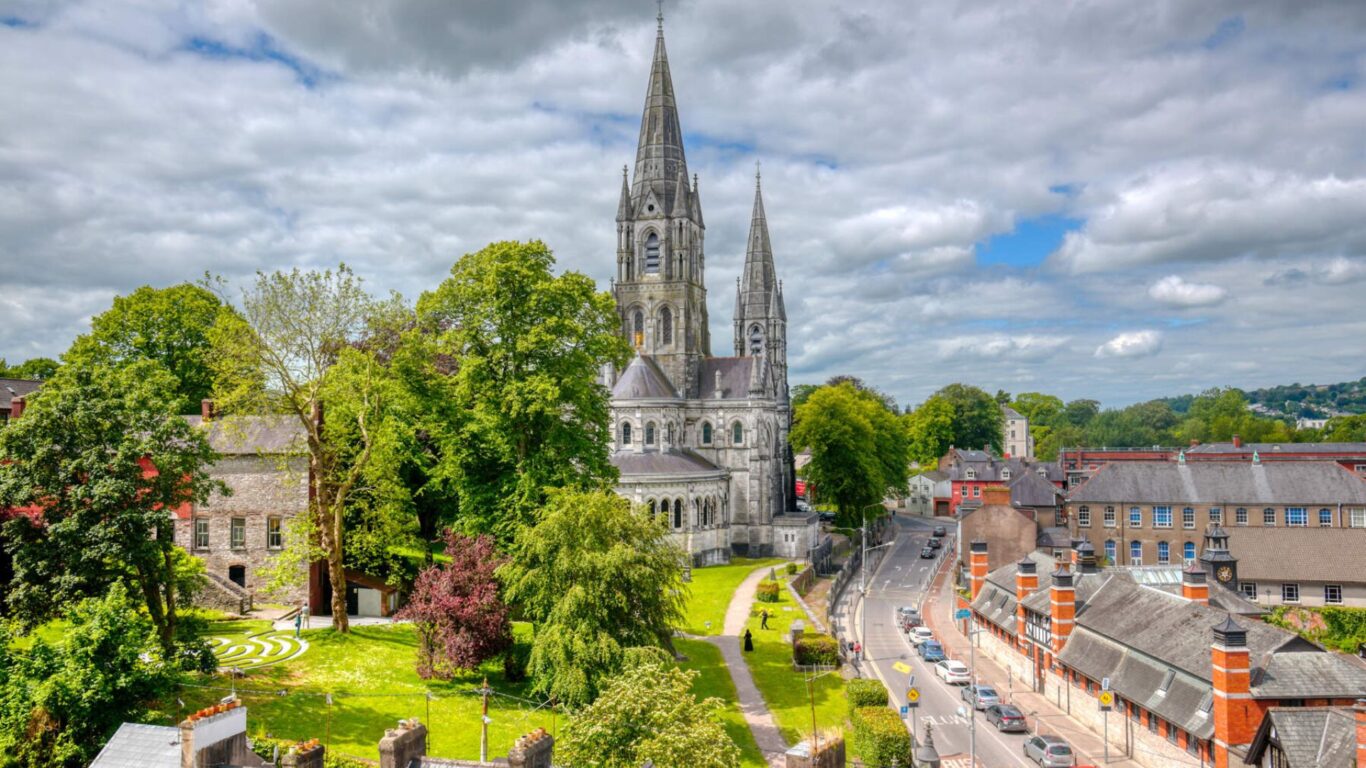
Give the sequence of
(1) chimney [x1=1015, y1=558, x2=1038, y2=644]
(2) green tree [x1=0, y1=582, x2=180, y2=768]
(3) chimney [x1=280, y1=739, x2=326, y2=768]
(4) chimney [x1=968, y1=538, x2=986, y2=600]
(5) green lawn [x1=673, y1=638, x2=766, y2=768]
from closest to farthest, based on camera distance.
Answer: (3) chimney [x1=280, y1=739, x2=326, y2=768]
(2) green tree [x1=0, y1=582, x2=180, y2=768]
(5) green lawn [x1=673, y1=638, x2=766, y2=768]
(1) chimney [x1=1015, y1=558, x2=1038, y2=644]
(4) chimney [x1=968, y1=538, x2=986, y2=600]

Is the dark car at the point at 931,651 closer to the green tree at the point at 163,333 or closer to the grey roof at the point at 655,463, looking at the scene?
the grey roof at the point at 655,463

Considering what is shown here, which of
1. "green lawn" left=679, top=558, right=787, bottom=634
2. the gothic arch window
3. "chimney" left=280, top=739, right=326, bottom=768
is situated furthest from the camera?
the gothic arch window

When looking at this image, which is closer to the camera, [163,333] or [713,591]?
[713,591]

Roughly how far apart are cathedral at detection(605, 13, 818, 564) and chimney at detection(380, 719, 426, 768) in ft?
136

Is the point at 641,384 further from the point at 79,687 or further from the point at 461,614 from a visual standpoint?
the point at 79,687

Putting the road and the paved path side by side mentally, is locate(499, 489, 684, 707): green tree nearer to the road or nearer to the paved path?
the paved path

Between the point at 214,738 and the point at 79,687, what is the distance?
523 cm

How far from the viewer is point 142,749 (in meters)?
16.2

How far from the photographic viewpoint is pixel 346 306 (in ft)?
105

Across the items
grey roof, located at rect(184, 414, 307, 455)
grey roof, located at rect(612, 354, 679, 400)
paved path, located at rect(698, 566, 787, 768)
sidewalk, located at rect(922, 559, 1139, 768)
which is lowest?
sidewalk, located at rect(922, 559, 1139, 768)

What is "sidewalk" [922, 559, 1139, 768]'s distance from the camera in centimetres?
2863

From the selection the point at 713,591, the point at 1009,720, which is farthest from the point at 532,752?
the point at 713,591

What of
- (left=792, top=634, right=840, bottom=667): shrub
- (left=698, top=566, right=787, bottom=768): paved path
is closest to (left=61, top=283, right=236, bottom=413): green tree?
(left=698, top=566, right=787, bottom=768): paved path

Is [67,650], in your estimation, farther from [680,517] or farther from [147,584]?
[680,517]
